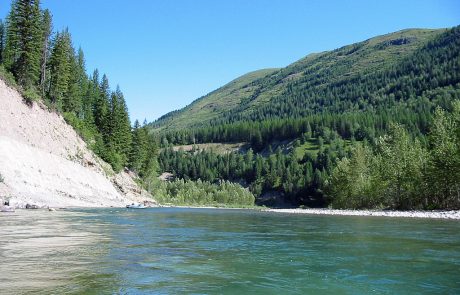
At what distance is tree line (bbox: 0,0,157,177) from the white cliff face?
439 cm

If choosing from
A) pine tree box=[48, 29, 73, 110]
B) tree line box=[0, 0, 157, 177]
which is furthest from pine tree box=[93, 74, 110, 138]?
pine tree box=[48, 29, 73, 110]

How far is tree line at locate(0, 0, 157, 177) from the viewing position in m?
78.9

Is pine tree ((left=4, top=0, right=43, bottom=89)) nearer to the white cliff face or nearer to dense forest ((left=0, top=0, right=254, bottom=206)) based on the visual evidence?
dense forest ((left=0, top=0, right=254, bottom=206))

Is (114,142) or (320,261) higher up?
(114,142)

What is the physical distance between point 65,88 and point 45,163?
26.7 metres

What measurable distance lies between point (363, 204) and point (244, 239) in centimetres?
7816

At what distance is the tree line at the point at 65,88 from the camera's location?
259ft

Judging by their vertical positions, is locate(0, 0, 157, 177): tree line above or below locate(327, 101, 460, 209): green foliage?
above

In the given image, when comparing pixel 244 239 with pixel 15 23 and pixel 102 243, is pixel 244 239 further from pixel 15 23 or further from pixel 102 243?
pixel 15 23

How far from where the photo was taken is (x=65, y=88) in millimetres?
88438

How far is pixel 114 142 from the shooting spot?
10594cm

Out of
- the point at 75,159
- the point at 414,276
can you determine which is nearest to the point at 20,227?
the point at 414,276

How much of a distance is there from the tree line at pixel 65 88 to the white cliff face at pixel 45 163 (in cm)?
439

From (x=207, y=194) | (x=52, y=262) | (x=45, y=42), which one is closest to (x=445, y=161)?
(x=52, y=262)
